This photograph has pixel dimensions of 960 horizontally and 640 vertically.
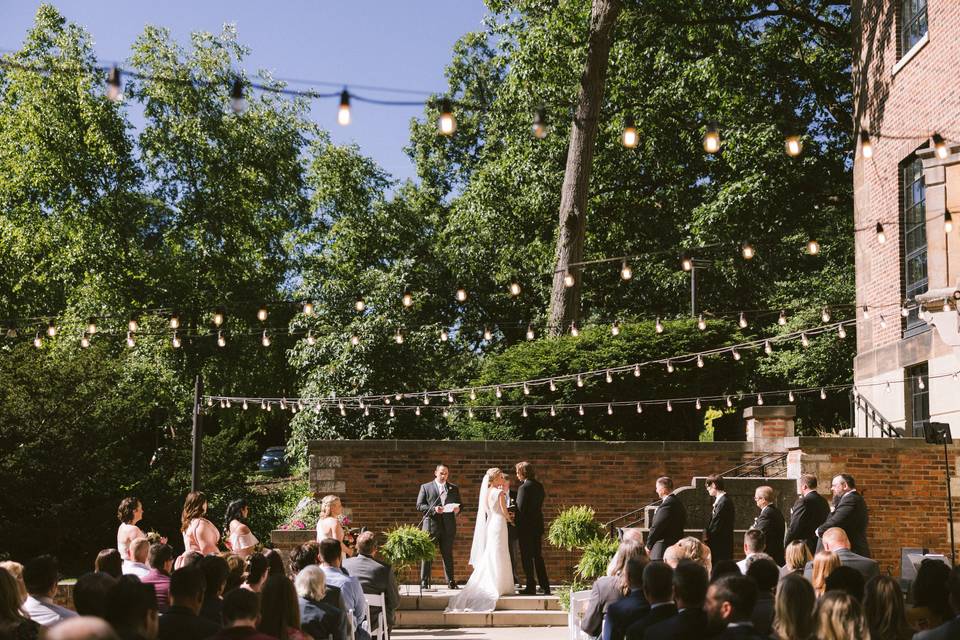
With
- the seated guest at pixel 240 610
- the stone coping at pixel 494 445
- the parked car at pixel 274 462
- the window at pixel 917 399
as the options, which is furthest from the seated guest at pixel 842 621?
the parked car at pixel 274 462

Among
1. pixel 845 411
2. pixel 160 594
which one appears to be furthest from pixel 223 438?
pixel 160 594

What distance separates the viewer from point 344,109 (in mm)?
8406

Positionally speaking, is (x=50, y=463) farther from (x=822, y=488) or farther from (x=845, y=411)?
(x=845, y=411)

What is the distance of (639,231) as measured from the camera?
27.4m

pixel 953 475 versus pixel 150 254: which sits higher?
pixel 150 254

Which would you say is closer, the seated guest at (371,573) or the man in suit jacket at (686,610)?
the man in suit jacket at (686,610)

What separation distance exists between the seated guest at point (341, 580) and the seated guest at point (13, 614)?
7.21ft

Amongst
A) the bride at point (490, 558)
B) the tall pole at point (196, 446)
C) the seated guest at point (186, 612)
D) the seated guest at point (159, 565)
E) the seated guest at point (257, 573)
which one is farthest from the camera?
the tall pole at point (196, 446)

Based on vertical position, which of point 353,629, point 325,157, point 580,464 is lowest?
point 353,629

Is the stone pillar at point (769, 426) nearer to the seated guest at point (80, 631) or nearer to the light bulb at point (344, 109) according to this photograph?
the light bulb at point (344, 109)

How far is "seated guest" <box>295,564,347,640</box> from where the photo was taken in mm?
6070

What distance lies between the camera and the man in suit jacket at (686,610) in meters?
4.89

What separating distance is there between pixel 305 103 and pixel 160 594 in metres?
28.8

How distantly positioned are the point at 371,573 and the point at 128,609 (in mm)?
4274
